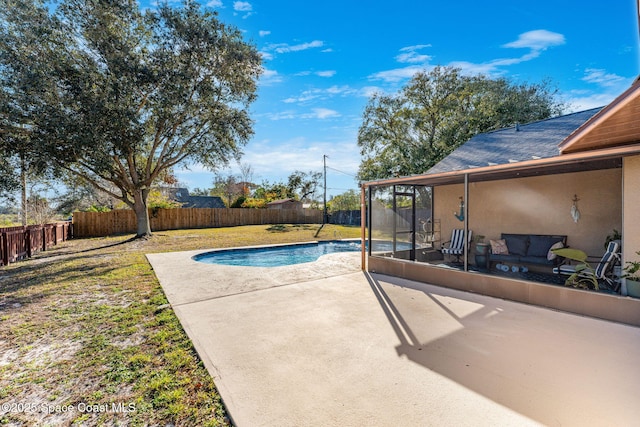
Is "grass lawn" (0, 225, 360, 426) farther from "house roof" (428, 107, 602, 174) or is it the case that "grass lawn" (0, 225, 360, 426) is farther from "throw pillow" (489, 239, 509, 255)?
"throw pillow" (489, 239, 509, 255)

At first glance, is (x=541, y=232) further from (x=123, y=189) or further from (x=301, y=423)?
(x=123, y=189)

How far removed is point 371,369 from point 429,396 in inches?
21.8

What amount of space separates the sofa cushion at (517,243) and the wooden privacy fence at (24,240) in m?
13.0

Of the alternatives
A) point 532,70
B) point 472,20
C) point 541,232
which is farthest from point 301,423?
point 532,70

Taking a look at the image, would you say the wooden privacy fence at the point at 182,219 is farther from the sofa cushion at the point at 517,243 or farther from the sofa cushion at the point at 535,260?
the sofa cushion at the point at 535,260

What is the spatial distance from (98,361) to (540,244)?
813 cm

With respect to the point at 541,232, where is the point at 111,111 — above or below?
above

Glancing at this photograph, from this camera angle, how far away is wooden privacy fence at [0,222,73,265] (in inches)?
300

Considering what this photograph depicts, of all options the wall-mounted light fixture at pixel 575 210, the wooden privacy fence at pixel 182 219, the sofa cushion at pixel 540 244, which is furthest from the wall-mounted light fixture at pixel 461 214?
the wooden privacy fence at pixel 182 219

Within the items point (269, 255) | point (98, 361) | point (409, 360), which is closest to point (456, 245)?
point (409, 360)

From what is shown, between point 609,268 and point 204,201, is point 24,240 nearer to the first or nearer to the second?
point 609,268

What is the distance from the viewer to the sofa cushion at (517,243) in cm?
664

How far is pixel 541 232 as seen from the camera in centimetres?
661

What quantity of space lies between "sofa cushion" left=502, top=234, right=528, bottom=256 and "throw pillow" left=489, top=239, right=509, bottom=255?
0.27 feet
